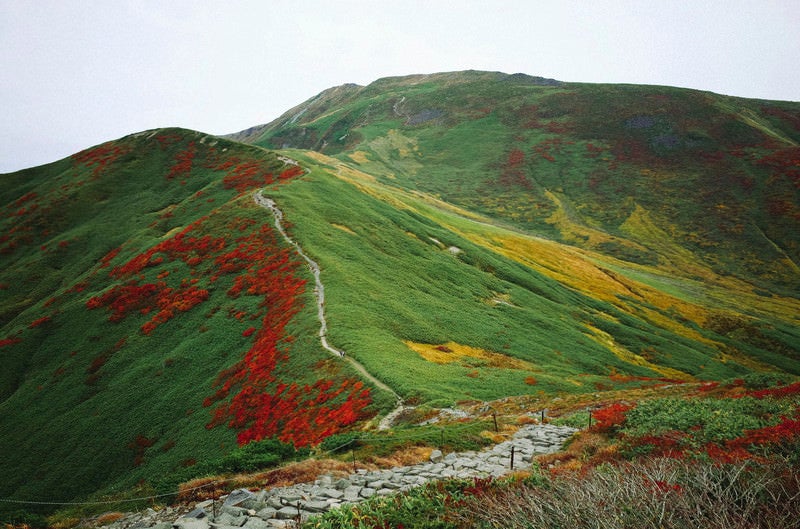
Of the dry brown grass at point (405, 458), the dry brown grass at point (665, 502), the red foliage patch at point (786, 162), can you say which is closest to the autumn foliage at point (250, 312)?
the dry brown grass at point (405, 458)

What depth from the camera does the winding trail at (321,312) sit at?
27688 millimetres

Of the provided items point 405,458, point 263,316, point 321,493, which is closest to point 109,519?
point 321,493

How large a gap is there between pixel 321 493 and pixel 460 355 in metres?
28.2

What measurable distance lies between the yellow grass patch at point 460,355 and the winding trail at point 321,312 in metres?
7.81

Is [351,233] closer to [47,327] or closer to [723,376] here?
[47,327]

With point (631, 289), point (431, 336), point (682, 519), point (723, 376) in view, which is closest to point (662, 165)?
point (631, 289)

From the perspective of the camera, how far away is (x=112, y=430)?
3744 cm

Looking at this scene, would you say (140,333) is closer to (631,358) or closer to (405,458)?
(405,458)

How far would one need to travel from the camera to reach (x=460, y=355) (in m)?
41.9

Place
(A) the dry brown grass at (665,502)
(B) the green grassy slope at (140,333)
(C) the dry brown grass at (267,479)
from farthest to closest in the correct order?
(B) the green grassy slope at (140,333)
(C) the dry brown grass at (267,479)
(A) the dry brown grass at (665,502)

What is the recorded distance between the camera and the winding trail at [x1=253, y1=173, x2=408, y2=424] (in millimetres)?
27688

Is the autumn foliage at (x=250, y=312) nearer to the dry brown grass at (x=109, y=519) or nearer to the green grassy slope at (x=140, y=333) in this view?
the green grassy slope at (x=140, y=333)

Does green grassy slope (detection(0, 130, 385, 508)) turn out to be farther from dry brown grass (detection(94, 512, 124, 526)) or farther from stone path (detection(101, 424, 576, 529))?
stone path (detection(101, 424, 576, 529))

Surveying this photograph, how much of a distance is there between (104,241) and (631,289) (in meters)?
105
